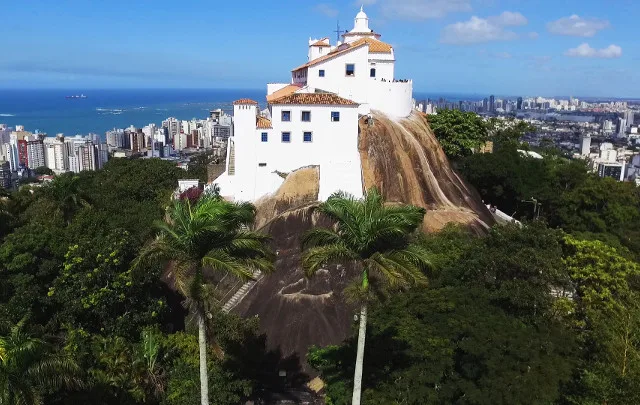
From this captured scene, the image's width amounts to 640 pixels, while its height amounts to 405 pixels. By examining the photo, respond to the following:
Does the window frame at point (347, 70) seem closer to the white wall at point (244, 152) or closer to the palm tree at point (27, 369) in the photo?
the white wall at point (244, 152)

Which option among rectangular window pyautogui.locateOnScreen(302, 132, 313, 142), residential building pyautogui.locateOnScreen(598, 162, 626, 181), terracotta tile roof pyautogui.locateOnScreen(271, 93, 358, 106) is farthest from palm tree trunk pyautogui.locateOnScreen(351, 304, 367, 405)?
residential building pyautogui.locateOnScreen(598, 162, 626, 181)

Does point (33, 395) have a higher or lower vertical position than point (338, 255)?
lower

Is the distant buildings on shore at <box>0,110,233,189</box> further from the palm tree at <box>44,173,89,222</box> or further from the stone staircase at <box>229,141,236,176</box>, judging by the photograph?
the palm tree at <box>44,173,89,222</box>

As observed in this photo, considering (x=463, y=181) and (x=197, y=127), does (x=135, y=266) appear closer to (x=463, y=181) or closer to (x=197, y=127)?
(x=463, y=181)

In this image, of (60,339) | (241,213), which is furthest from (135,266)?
(60,339)

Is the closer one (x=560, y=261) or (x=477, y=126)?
(x=560, y=261)

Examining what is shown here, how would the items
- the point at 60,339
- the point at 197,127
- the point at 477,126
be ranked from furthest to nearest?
1. the point at 197,127
2. the point at 477,126
3. the point at 60,339

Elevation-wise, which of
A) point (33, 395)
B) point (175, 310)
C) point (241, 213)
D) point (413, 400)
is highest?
point (241, 213)

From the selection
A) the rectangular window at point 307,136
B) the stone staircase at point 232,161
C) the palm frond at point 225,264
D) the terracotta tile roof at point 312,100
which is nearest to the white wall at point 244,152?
the stone staircase at point 232,161
